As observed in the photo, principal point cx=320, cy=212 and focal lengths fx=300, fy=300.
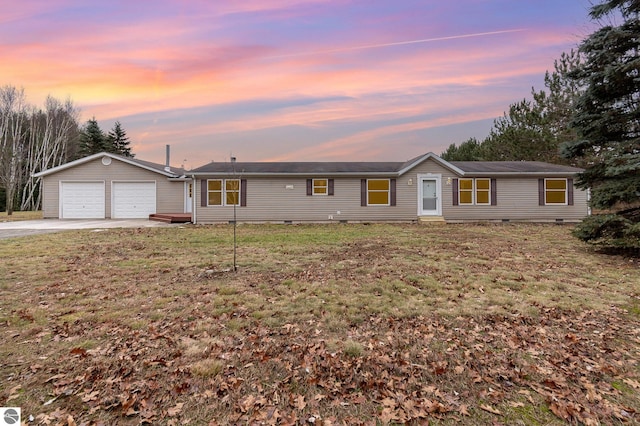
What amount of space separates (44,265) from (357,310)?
6.90 metres

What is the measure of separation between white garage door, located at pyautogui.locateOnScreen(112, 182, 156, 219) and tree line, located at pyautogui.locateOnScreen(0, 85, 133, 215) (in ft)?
35.9

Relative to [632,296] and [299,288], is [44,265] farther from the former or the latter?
[632,296]

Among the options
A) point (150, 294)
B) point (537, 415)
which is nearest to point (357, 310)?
point (537, 415)

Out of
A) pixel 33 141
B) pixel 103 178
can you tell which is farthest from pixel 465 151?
pixel 33 141

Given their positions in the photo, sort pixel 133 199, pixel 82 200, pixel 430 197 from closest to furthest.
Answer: pixel 430 197, pixel 82 200, pixel 133 199

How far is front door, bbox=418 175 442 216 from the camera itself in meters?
15.8

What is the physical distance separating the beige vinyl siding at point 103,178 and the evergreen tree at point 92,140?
1951cm

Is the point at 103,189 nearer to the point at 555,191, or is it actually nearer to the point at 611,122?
the point at 611,122

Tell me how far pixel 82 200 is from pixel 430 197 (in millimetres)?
20513

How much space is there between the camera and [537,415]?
2.11m

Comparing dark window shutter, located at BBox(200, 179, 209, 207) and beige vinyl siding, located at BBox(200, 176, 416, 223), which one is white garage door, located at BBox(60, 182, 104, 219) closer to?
dark window shutter, located at BBox(200, 179, 209, 207)

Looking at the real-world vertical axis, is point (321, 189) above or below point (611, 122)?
below

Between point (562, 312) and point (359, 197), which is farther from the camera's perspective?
point (359, 197)

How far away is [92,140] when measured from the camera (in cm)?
3481
